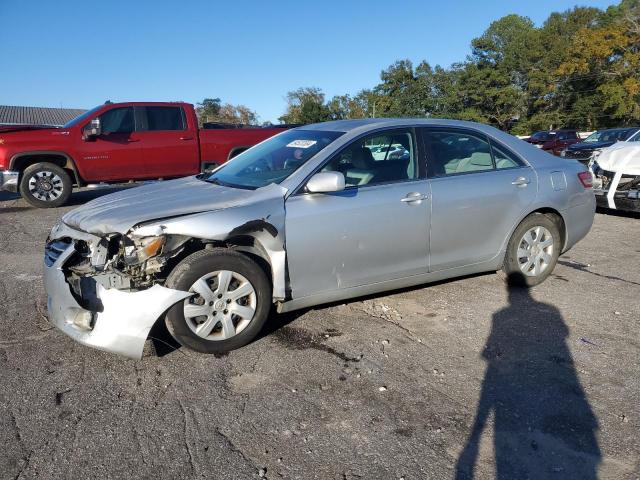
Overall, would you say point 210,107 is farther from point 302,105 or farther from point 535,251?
point 535,251

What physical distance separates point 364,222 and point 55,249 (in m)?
2.27

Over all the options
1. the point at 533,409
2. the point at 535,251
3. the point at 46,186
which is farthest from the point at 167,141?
the point at 533,409

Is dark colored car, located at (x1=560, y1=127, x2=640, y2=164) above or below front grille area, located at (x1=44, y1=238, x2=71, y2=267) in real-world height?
above

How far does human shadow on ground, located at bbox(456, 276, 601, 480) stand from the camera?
2.48 meters

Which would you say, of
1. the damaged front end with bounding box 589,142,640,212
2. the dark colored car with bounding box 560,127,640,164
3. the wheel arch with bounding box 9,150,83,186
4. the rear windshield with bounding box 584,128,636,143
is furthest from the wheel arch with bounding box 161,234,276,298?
the rear windshield with bounding box 584,128,636,143

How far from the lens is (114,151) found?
10023mm

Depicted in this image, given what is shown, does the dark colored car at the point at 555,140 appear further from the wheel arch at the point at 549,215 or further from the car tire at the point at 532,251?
the car tire at the point at 532,251

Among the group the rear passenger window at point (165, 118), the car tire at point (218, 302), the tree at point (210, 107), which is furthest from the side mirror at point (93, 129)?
the tree at point (210, 107)

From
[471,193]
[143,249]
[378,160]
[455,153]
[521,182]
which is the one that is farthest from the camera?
[521,182]

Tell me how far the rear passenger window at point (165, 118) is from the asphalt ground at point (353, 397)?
21.3ft

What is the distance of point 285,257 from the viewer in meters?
3.70

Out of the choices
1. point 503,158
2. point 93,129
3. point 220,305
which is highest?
point 93,129

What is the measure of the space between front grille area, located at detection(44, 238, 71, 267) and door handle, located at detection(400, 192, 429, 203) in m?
2.54

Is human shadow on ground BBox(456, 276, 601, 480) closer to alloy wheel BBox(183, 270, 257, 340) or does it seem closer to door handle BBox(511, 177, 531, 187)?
door handle BBox(511, 177, 531, 187)
